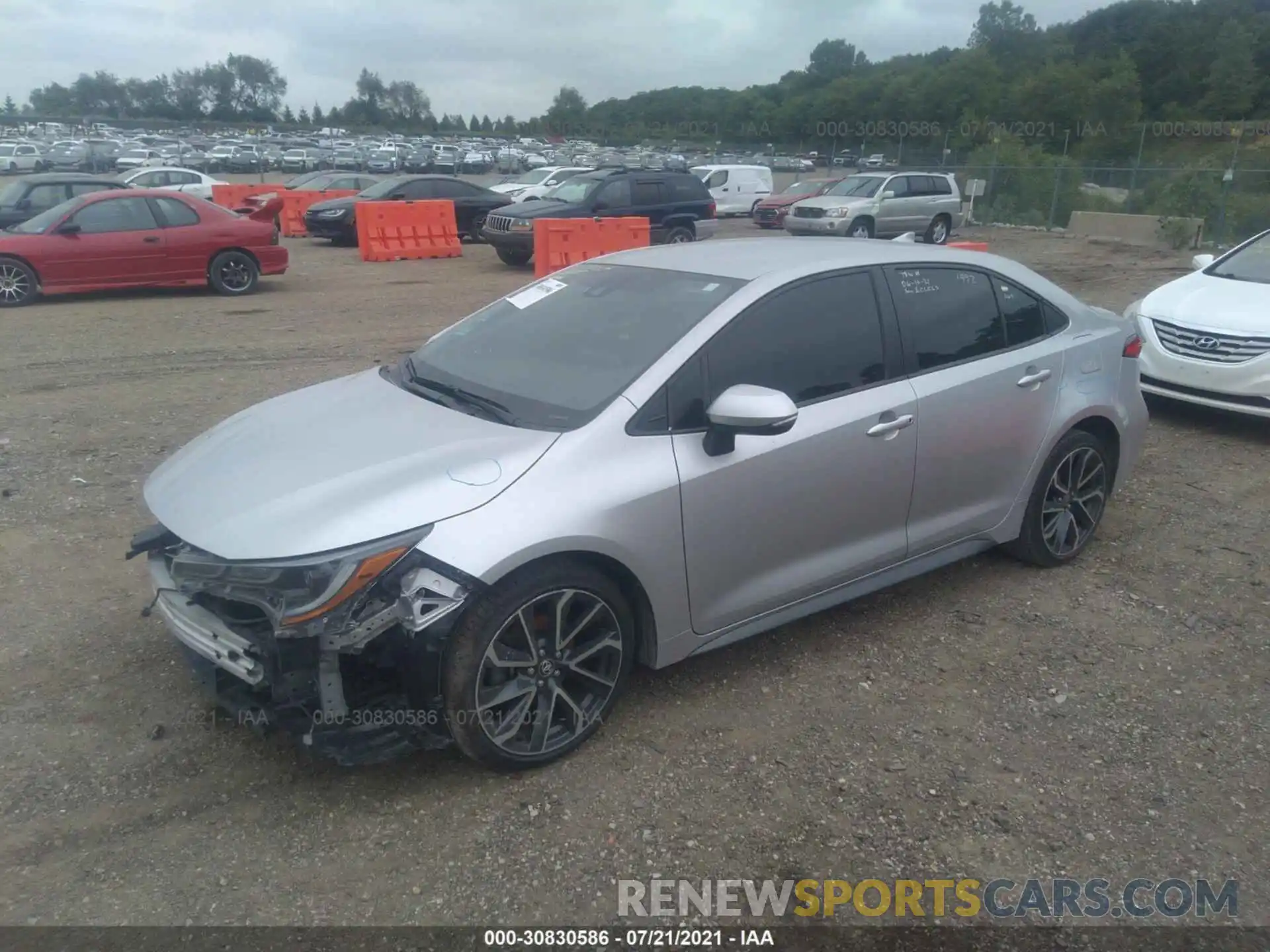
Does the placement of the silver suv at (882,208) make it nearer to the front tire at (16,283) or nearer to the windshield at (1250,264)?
the windshield at (1250,264)

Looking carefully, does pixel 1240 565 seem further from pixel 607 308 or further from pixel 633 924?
pixel 633 924

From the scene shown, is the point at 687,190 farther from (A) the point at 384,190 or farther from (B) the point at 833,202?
(A) the point at 384,190

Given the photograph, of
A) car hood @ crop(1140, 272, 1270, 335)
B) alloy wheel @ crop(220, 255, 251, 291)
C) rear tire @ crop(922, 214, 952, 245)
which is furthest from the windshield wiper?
rear tire @ crop(922, 214, 952, 245)

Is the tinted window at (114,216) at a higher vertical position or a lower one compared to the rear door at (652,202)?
higher

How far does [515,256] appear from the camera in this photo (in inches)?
674

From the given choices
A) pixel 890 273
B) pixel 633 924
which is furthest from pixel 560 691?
pixel 890 273

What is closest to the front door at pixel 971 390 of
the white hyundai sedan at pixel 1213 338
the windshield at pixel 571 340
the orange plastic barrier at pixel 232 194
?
the windshield at pixel 571 340

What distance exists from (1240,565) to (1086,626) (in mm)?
1312

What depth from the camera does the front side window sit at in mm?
3631

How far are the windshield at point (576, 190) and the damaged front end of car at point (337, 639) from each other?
15.4 meters

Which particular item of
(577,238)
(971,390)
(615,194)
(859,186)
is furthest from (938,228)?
(971,390)

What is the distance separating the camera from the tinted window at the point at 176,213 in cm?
1284

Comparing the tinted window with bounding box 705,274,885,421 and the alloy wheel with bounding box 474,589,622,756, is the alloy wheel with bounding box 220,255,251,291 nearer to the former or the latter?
the tinted window with bounding box 705,274,885,421

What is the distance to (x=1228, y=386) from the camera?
7.08 metres
